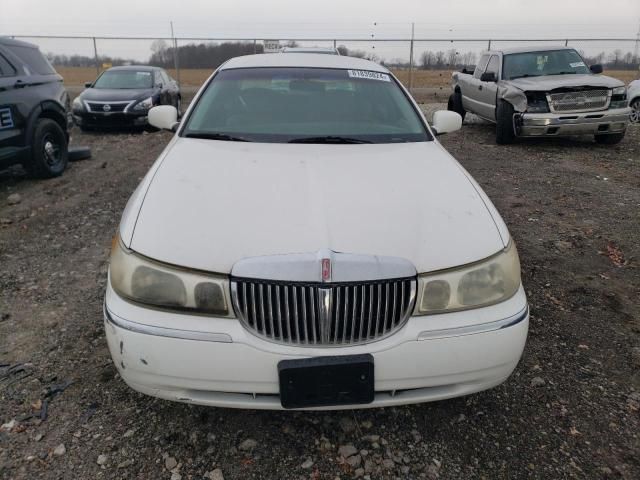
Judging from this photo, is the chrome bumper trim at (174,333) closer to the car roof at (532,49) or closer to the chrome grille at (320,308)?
the chrome grille at (320,308)

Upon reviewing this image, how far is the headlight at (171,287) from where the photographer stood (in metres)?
1.85

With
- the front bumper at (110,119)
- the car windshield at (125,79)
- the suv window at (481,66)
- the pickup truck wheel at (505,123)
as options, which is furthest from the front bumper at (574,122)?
the car windshield at (125,79)

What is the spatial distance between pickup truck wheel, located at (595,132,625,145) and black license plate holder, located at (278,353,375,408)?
8.35 metres

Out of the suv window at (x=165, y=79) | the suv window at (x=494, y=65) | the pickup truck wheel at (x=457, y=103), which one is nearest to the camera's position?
the suv window at (x=494, y=65)

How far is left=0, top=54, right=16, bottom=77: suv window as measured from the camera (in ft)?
18.7

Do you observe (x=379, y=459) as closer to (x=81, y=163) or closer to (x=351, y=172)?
(x=351, y=172)

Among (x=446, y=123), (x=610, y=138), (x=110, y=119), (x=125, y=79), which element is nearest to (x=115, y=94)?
(x=110, y=119)

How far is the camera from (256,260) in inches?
72.1

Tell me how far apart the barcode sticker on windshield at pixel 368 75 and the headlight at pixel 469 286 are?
195 centimetres

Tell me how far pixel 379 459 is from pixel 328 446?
0.22 metres

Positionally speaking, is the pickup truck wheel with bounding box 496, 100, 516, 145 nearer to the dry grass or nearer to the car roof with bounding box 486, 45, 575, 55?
the car roof with bounding box 486, 45, 575, 55

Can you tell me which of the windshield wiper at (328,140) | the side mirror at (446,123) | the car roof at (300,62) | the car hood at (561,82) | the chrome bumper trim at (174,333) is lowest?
the chrome bumper trim at (174,333)

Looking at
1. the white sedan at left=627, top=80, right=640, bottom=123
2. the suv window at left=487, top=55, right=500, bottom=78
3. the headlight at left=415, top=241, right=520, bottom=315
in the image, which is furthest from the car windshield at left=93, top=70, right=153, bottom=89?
the headlight at left=415, top=241, right=520, bottom=315

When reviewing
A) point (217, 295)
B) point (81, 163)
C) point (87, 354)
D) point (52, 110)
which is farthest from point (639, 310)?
point (81, 163)
